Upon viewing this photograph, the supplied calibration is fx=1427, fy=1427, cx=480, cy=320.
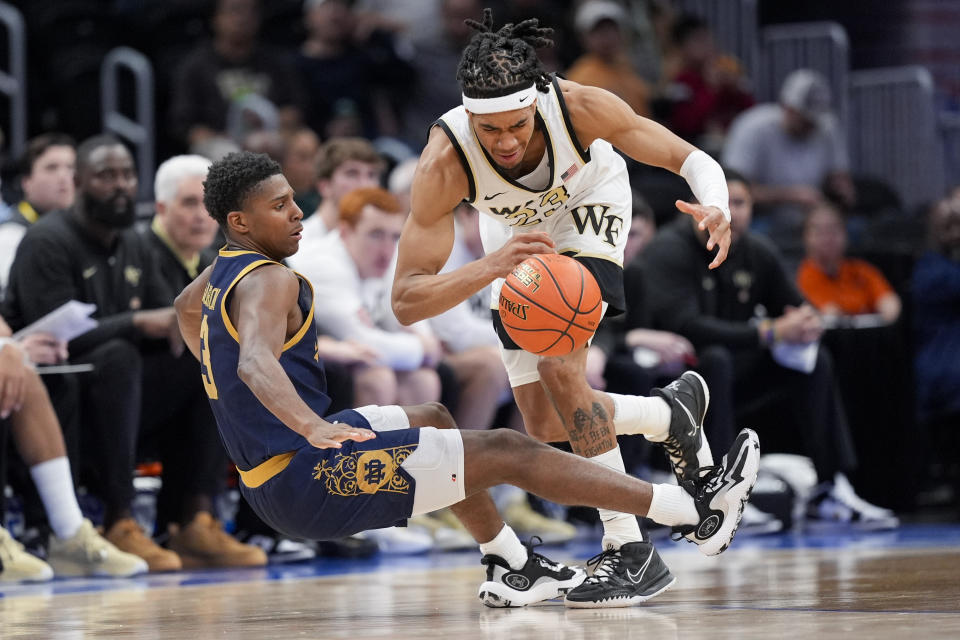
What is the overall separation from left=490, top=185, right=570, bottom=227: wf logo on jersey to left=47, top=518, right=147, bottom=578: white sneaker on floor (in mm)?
2354

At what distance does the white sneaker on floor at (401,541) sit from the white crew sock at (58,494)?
1546 millimetres

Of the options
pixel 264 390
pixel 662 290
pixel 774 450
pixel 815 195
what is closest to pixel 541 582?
pixel 264 390

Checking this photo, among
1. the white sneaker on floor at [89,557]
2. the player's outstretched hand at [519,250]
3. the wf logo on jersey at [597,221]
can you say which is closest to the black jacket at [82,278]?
the white sneaker on floor at [89,557]

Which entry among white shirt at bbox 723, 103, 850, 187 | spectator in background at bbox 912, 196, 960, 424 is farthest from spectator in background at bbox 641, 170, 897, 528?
white shirt at bbox 723, 103, 850, 187

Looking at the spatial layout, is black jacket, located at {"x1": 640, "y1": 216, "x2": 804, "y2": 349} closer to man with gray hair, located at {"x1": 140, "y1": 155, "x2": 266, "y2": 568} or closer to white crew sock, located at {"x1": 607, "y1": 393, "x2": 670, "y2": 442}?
man with gray hair, located at {"x1": 140, "y1": 155, "x2": 266, "y2": 568}

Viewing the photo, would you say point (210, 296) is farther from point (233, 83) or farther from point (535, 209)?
point (233, 83)

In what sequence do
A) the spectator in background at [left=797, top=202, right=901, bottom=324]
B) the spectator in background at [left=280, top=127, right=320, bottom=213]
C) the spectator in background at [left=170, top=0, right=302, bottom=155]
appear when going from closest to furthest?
the spectator in background at [left=280, top=127, right=320, bottom=213] < the spectator in background at [left=797, top=202, right=901, bottom=324] < the spectator in background at [left=170, top=0, right=302, bottom=155]

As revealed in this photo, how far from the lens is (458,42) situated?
433 inches

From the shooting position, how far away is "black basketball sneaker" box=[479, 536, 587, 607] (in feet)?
15.1

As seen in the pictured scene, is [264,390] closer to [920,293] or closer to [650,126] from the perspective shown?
[650,126]

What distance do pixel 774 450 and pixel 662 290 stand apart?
60.0 inches

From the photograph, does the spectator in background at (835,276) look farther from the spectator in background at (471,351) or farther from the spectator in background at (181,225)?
the spectator in background at (181,225)

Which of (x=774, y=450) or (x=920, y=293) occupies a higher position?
(x=920, y=293)

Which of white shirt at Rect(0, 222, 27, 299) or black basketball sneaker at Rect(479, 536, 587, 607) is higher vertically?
white shirt at Rect(0, 222, 27, 299)
